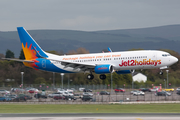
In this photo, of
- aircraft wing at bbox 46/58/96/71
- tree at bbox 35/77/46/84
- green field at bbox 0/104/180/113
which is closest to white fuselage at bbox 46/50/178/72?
aircraft wing at bbox 46/58/96/71

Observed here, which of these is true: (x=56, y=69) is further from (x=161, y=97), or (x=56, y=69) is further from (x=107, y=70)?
(x=161, y=97)

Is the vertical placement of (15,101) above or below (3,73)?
below

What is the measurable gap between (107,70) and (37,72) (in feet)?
92.8

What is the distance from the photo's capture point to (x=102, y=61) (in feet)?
192

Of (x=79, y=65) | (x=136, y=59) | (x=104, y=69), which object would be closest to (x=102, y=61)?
(x=104, y=69)

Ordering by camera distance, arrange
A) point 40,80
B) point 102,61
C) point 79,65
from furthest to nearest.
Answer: point 40,80 < point 79,65 < point 102,61

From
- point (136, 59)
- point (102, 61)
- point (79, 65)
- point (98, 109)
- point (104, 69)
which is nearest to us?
point (98, 109)

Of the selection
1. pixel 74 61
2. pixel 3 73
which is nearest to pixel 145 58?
pixel 74 61

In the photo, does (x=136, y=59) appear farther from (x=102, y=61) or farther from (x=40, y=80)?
(x=40, y=80)

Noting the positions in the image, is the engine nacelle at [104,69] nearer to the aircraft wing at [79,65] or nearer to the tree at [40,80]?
the aircraft wing at [79,65]

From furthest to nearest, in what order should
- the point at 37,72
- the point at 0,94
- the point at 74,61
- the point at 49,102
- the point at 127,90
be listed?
the point at 127,90 → the point at 37,72 → the point at 0,94 → the point at 49,102 → the point at 74,61

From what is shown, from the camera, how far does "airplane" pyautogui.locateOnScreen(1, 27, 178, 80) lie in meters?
55.4

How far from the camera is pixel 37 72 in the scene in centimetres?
7988

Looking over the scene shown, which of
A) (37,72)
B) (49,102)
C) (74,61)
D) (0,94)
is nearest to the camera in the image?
(74,61)
